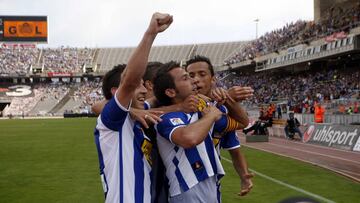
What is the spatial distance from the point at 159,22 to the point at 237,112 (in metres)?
1.05

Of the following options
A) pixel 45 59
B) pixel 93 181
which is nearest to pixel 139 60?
pixel 93 181

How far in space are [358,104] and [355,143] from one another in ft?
33.4

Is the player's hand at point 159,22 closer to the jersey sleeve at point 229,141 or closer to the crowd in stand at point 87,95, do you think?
the jersey sleeve at point 229,141

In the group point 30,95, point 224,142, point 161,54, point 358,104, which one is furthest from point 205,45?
point 224,142

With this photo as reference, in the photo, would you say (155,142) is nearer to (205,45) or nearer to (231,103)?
(231,103)

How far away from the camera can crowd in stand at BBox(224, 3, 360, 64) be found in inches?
1469

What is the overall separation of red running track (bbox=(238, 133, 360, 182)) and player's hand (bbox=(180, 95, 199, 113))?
8.29 meters

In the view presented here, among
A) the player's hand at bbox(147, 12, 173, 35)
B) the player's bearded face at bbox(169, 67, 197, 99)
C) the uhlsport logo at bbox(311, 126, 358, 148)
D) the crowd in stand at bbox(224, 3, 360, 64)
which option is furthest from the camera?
the crowd in stand at bbox(224, 3, 360, 64)

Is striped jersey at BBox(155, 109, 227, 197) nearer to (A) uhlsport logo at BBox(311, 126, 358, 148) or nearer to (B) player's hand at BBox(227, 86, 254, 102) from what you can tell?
(B) player's hand at BBox(227, 86, 254, 102)

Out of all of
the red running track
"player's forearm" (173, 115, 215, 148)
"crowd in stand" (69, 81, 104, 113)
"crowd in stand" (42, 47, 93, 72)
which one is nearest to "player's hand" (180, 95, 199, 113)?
"player's forearm" (173, 115, 215, 148)

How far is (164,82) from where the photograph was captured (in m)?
3.40

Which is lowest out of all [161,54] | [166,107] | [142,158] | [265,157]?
[265,157]

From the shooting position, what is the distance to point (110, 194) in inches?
131

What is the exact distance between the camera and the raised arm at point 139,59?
299 cm
